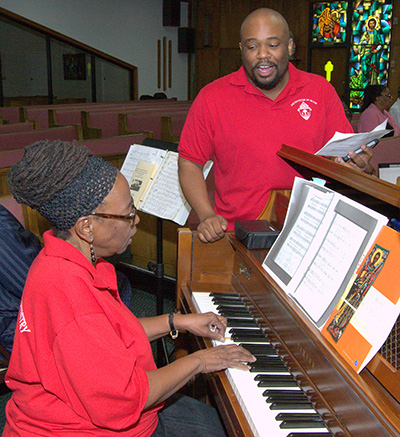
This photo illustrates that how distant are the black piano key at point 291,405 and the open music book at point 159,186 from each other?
142 centimetres

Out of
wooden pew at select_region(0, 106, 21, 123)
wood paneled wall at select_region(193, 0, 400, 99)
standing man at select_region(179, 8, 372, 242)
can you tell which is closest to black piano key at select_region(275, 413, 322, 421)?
standing man at select_region(179, 8, 372, 242)

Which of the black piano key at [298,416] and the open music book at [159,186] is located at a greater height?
the open music book at [159,186]

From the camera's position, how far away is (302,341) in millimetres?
1513

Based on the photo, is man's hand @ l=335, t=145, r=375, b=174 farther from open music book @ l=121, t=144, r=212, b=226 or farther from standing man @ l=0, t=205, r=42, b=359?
standing man @ l=0, t=205, r=42, b=359

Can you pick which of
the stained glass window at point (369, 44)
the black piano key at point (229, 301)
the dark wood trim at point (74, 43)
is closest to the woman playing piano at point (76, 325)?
the black piano key at point (229, 301)

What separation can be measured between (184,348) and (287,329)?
1.08m

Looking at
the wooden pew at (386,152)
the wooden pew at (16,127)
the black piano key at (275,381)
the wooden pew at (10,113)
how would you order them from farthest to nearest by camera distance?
the wooden pew at (10,113), the wooden pew at (16,127), the wooden pew at (386,152), the black piano key at (275,381)

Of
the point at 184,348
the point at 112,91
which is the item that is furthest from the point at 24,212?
the point at 112,91

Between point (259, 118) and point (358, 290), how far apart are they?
124 centimetres

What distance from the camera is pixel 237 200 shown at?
244 centimetres

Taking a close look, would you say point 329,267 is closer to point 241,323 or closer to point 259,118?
point 241,323

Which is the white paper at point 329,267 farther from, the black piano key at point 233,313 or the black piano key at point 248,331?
the black piano key at point 233,313

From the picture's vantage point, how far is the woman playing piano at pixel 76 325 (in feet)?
4.06

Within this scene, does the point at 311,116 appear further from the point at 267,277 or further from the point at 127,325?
the point at 127,325
